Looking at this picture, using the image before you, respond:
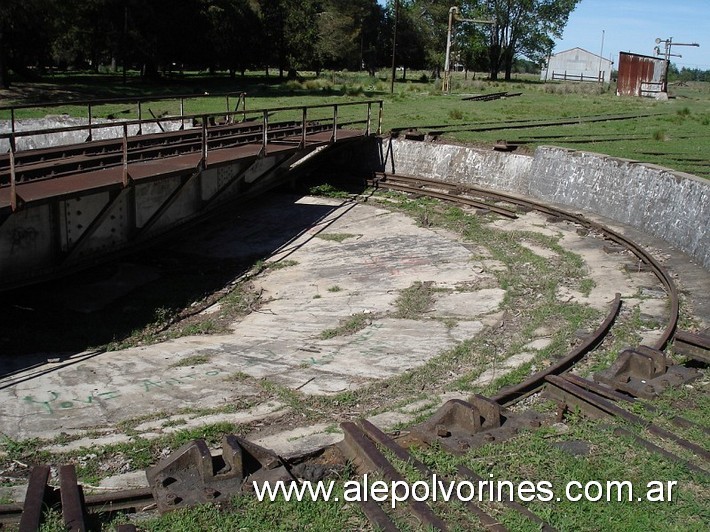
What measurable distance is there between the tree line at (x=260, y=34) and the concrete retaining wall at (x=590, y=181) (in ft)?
73.5

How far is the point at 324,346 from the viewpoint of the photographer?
11.1 m

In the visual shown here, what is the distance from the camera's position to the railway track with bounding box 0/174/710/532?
5.38m

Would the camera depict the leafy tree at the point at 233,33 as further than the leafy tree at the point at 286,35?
No

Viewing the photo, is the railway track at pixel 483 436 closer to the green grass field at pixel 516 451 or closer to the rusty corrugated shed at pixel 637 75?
the green grass field at pixel 516 451

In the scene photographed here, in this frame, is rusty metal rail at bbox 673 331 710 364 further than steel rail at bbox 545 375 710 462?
Yes

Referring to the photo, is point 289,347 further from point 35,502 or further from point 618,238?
point 618,238

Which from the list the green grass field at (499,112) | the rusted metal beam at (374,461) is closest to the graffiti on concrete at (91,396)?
the rusted metal beam at (374,461)

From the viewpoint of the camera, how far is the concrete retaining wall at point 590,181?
44.8 ft

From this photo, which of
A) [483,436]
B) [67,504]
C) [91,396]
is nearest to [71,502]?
[67,504]

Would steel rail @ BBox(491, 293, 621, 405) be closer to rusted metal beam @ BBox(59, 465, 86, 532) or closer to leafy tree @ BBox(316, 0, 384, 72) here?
rusted metal beam @ BBox(59, 465, 86, 532)

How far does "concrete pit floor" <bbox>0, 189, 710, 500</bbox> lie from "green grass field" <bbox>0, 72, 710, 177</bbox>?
229 inches

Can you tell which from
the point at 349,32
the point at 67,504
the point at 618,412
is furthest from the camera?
the point at 349,32

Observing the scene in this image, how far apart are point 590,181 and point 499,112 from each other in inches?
602

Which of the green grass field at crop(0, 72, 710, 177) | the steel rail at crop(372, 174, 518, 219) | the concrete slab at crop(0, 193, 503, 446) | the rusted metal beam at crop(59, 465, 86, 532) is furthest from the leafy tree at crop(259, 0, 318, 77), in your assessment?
the rusted metal beam at crop(59, 465, 86, 532)
